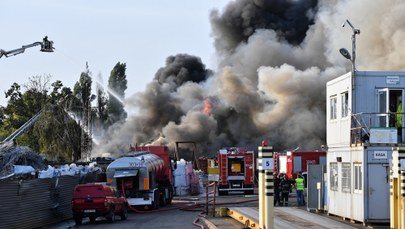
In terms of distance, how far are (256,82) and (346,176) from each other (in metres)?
55.4

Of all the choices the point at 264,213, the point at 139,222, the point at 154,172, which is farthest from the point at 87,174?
the point at 264,213

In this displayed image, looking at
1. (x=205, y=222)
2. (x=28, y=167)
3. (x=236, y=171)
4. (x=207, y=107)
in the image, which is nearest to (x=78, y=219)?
(x=205, y=222)

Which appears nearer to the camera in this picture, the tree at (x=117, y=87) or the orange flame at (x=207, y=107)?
the orange flame at (x=207, y=107)

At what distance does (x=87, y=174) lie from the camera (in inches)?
1479

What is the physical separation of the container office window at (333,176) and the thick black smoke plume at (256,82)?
120 feet

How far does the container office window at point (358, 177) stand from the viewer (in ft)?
84.2

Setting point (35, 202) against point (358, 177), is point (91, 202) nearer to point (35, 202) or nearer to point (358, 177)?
point (35, 202)

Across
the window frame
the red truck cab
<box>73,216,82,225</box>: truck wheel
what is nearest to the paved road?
<box>73,216,82,225</box>: truck wheel

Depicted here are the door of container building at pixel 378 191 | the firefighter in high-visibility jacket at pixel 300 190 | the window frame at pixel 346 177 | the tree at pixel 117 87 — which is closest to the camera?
the door of container building at pixel 378 191

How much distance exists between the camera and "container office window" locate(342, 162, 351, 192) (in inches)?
1069

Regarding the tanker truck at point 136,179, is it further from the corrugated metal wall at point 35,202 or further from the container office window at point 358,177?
the container office window at point 358,177

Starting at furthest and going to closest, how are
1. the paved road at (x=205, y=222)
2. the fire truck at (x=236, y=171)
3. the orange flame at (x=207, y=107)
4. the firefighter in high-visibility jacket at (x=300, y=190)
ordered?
the orange flame at (x=207, y=107), the fire truck at (x=236, y=171), the firefighter in high-visibility jacket at (x=300, y=190), the paved road at (x=205, y=222)

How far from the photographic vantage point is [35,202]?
27703 millimetres

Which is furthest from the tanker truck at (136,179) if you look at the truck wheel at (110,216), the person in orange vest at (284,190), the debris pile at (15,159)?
the person in orange vest at (284,190)
